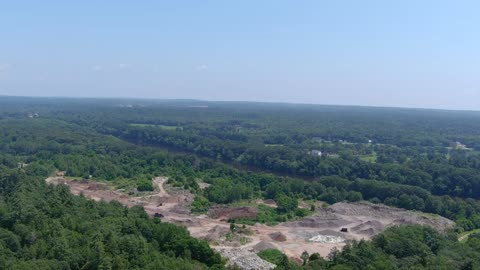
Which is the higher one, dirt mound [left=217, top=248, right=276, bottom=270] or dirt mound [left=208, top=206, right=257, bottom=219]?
dirt mound [left=217, top=248, right=276, bottom=270]

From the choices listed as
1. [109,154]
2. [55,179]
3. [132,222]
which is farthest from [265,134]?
[132,222]

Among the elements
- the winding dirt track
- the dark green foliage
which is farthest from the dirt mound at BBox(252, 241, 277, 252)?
the dark green foliage

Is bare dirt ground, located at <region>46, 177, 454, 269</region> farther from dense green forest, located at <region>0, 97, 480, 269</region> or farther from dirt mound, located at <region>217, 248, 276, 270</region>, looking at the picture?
dense green forest, located at <region>0, 97, 480, 269</region>

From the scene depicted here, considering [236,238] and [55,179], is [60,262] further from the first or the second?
[55,179]

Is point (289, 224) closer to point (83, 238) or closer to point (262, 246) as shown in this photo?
point (262, 246)

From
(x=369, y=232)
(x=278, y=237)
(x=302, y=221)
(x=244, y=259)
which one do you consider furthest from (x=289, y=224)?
(x=244, y=259)

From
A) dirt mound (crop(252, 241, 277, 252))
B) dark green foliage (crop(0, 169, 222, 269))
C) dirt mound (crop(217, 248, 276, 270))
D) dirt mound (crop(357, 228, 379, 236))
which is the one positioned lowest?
dirt mound (crop(357, 228, 379, 236))
